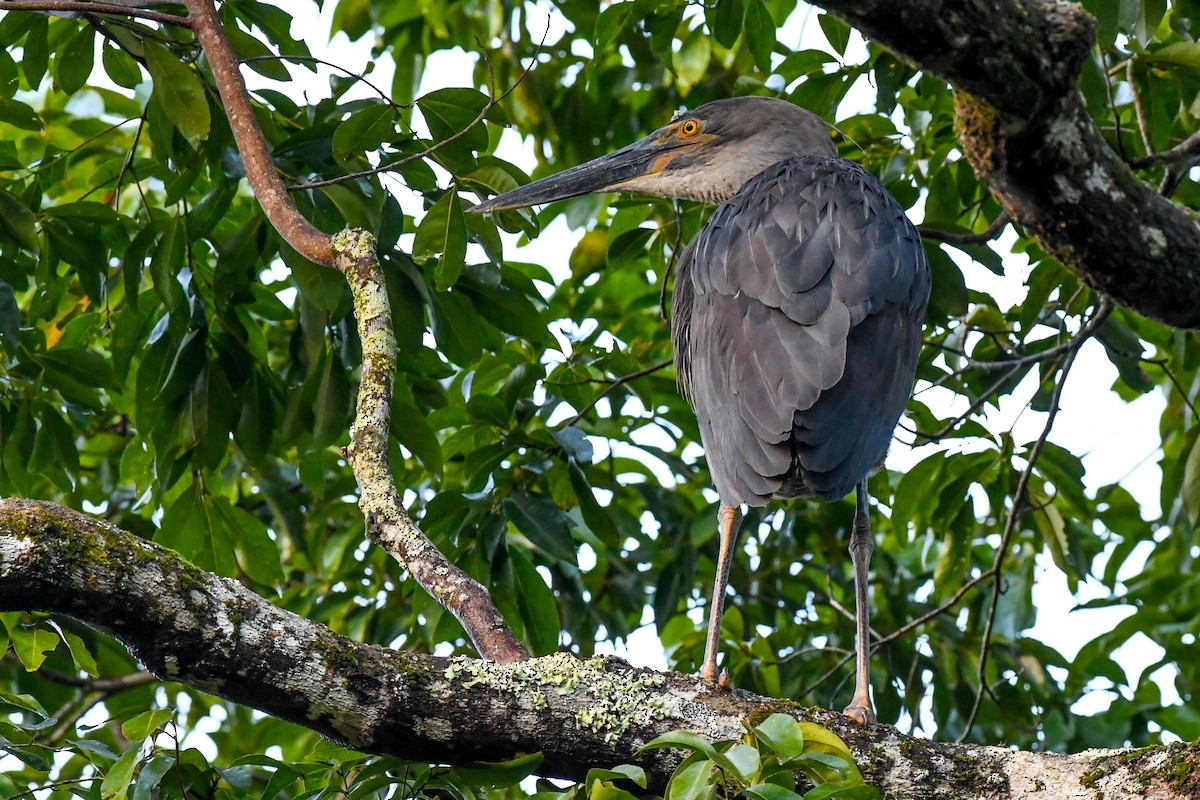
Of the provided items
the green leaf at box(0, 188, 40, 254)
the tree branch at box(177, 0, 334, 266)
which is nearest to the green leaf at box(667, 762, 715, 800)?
the tree branch at box(177, 0, 334, 266)

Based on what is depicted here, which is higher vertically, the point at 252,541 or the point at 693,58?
the point at 693,58

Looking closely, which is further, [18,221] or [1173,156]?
[18,221]

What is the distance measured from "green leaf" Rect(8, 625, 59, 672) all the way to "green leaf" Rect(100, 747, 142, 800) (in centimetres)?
49

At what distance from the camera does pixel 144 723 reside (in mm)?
2490

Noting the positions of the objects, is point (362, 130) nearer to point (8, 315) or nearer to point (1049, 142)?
point (8, 315)

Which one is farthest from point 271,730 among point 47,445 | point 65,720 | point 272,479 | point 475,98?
point 475,98

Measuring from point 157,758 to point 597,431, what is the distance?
7.71ft

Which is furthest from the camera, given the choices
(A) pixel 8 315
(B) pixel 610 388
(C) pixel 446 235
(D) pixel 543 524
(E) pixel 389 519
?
(B) pixel 610 388

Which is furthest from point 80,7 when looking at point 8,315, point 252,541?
point 252,541

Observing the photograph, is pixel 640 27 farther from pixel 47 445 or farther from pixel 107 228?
pixel 47 445

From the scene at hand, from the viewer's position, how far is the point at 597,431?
4602 mm

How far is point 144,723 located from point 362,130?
167cm

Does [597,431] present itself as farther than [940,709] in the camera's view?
No

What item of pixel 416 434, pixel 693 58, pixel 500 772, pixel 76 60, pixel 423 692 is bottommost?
pixel 500 772
